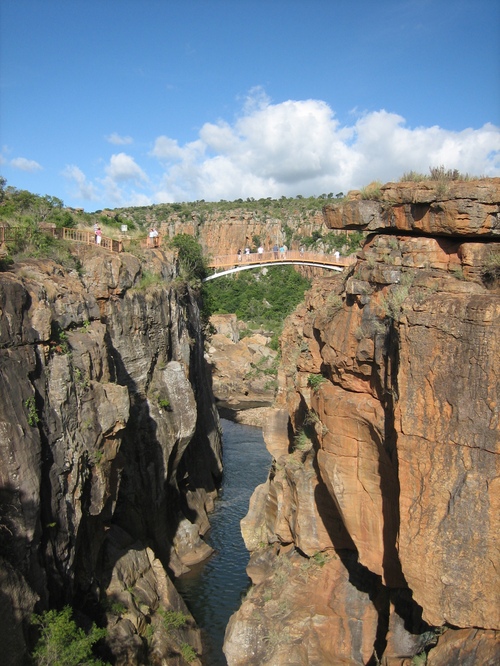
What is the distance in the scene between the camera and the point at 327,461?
488 inches

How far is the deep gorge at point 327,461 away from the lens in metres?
9.44

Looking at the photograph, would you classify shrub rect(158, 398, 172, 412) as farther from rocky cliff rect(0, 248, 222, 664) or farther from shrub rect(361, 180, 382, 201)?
shrub rect(361, 180, 382, 201)

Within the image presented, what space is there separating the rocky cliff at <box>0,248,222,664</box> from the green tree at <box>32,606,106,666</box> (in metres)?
0.43

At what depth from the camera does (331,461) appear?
1230cm

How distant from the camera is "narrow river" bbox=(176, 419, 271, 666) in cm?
1858

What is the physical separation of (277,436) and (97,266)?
8.04 m

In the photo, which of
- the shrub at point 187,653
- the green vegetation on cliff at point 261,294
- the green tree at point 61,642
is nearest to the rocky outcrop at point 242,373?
the green vegetation on cliff at point 261,294

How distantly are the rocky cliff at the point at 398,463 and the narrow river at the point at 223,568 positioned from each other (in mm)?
3870

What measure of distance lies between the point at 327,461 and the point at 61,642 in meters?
6.40

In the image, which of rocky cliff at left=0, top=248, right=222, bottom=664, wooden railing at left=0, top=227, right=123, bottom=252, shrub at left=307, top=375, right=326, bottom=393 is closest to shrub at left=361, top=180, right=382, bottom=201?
shrub at left=307, top=375, right=326, bottom=393

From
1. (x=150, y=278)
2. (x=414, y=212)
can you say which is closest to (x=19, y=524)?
(x=414, y=212)

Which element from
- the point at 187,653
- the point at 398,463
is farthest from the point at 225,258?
the point at 398,463

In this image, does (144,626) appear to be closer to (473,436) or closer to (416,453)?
(416,453)

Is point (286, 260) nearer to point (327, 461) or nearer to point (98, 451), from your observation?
point (98, 451)
